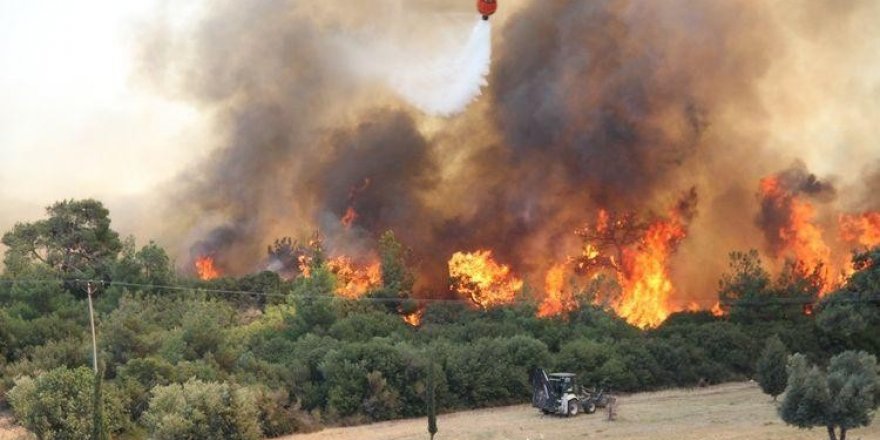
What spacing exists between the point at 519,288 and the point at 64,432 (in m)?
44.9

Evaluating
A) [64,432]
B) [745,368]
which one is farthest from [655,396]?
[64,432]

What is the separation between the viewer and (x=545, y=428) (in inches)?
1837

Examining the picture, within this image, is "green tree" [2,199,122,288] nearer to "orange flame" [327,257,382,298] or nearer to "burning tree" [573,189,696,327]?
"orange flame" [327,257,382,298]

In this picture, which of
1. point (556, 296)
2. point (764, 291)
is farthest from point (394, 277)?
point (764, 291)

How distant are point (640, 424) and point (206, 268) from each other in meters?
57.2

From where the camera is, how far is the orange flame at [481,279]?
81.3m

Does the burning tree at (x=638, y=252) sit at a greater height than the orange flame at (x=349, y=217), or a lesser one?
lesser

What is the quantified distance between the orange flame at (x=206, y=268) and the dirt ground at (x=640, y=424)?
4477cm

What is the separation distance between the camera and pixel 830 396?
32.8m

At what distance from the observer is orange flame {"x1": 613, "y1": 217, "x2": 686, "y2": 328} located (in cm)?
7869

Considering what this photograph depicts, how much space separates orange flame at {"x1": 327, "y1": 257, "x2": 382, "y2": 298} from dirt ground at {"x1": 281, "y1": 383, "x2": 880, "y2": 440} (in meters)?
27.5

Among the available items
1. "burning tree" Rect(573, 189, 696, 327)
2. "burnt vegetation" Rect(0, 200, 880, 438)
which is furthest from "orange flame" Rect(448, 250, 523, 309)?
"burning tree" Rect(573, 189, 696, 327)

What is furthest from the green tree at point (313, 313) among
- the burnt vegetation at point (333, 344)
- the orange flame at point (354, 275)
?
the orange flame at point (354, 275)

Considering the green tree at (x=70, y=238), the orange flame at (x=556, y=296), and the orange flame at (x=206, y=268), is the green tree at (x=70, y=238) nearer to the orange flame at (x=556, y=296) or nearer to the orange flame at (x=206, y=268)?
the orange flame at (x=206, y=268)
